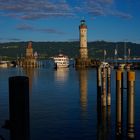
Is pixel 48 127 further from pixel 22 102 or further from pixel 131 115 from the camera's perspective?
pixel 22 102

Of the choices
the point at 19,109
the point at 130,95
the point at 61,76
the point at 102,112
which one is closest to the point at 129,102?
the point at 130,95

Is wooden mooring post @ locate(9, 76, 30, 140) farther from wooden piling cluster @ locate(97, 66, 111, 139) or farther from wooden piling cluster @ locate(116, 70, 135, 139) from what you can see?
wooden piling cluster @ locate(97, 66, 111, 139)

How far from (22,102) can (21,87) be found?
0.30 m

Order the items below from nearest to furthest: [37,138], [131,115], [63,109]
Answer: [131,115] → [37,138] → [63,109]

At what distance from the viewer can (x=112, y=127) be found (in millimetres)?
31375

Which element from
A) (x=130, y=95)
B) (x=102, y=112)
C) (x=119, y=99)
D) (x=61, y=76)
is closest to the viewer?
(x=130, y=95)

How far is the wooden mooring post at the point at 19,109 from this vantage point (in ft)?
22.8

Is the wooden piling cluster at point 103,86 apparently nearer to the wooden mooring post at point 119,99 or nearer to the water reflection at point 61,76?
the wooden mooring post at point 119,99

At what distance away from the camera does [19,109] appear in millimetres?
7012

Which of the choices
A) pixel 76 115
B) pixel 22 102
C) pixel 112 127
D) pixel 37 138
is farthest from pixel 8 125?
pixel 76 115

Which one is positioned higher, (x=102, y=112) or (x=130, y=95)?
(x=130, y=95)

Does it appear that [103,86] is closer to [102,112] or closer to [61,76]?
[102,112]

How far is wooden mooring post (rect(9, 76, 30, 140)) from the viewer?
696 cm

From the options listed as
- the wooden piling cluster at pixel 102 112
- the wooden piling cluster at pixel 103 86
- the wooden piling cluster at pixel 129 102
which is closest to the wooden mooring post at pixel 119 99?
the wooden piling cluster at pixel 129 102
